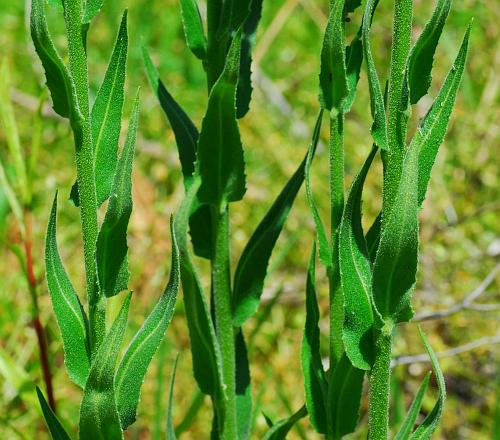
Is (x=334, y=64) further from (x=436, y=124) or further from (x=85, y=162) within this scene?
(x=85, y=162)

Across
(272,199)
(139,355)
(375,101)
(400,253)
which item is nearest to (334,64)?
(375,101)

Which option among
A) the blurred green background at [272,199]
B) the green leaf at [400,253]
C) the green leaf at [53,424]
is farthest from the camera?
the blurred green background at [272,199]

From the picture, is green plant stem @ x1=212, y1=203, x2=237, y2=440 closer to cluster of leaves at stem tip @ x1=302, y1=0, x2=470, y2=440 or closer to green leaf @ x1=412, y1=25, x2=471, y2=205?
cluster of leaves at stem tip @ x1=302, y1=0, x2=470, y2=440

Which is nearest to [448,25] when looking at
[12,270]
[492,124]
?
[492,124]

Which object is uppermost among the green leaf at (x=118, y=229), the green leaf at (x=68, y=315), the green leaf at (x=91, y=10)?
the green leaf at (x=91, y=10)

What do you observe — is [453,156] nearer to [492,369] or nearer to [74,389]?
[492,369]

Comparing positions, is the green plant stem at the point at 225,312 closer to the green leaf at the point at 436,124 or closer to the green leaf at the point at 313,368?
the green leaf at the point at 313,368

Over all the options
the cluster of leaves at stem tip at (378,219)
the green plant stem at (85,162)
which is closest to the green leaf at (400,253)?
the cluster of leaves at stem tip at (378,219)

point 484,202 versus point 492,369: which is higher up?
point 484,202
